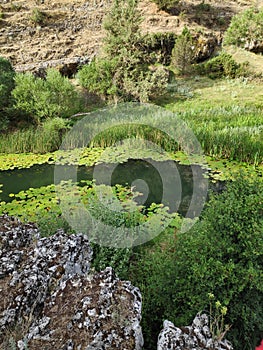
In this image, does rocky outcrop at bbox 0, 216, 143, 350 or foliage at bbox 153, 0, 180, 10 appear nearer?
rocky outcrop at bbox 0, 216, 143, 350

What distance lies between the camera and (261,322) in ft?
6.79

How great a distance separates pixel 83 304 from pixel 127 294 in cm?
28

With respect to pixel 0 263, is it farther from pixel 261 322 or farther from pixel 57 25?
pixel 57 25

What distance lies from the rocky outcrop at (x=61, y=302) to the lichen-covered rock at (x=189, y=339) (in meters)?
0.16

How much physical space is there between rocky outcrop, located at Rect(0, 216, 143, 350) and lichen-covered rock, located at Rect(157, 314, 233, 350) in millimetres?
161

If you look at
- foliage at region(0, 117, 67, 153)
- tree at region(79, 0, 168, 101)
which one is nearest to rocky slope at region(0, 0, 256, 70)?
tree at region(79, 0, 168, 101)

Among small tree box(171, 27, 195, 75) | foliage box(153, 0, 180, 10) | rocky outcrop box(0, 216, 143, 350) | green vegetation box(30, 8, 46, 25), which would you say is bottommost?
rocky outcrop box(0, 216, 143, 350)

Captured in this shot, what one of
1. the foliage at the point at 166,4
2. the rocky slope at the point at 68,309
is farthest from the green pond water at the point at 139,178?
the foliage at the point at 166,4

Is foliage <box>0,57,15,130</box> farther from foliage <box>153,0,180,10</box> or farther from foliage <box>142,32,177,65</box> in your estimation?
foliage <box>153,0,180,10</box>

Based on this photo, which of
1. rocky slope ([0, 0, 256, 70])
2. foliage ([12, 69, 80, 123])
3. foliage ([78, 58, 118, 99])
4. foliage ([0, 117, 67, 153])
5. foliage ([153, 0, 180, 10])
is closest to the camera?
foliage ([0, 117, 67, 153])

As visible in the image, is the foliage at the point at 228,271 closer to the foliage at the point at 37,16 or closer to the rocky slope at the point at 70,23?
the rocky slope at the point at 70,23

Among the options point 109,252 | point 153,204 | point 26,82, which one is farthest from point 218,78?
point 109,252

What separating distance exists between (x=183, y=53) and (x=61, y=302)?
1301 cm

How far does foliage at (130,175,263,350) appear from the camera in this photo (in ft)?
6.55
